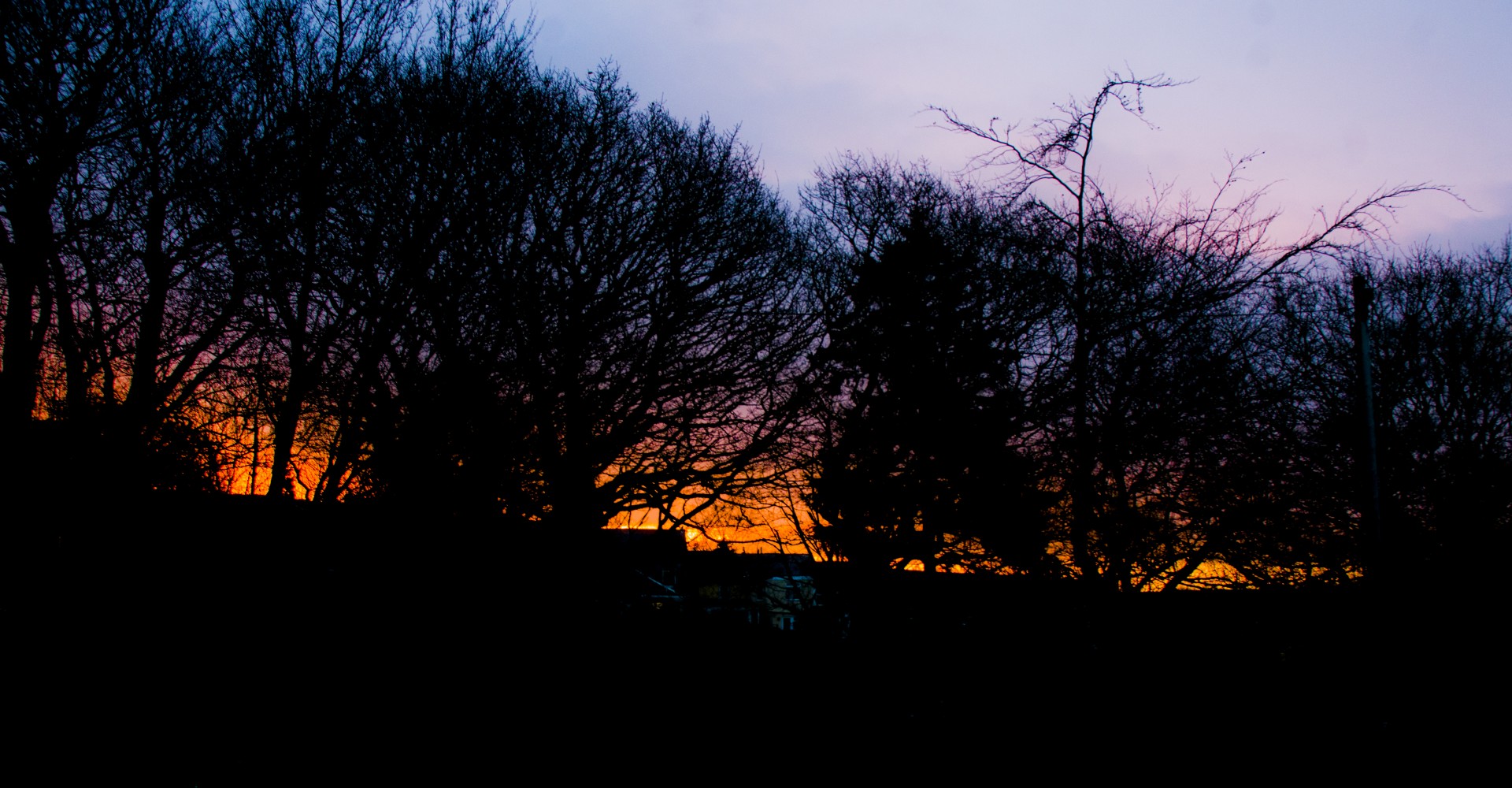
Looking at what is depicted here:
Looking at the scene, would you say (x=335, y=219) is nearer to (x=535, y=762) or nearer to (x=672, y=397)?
(x=672, y=397)

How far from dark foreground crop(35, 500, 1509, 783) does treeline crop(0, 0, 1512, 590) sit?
1.74 meters

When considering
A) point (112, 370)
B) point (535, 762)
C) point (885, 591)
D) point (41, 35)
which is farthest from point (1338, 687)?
point (112, 370)

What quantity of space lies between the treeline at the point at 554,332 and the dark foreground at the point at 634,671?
1.74 meters

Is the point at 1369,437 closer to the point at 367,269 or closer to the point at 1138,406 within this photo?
the point at 1138,406

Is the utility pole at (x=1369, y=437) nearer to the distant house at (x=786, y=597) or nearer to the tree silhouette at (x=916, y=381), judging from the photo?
the tree silhouette at (x=916, y=381)

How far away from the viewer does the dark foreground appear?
7168mm

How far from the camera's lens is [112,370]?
45.5 ft

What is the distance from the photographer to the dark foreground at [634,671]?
7168 mm

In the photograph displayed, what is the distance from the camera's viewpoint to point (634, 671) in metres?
9.39

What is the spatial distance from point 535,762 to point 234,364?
1105 cm

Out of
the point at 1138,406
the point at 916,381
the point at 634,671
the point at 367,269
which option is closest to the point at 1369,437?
the point at 1138,406

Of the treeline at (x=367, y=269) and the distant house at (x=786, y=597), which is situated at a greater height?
the treeline at (x=367, y=269)

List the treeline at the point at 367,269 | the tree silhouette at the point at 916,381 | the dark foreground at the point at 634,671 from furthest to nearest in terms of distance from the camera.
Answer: the tree silhouette at the point at 916,381 < the treeline at the point at 367,269 < the dark foreground at the point at 634,671

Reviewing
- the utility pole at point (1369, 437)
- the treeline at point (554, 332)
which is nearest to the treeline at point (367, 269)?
the treeline at point (554, 332)
